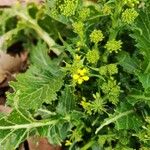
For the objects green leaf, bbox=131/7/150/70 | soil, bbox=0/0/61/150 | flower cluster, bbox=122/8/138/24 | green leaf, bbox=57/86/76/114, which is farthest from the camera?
soil, bbox=0/0/61/150

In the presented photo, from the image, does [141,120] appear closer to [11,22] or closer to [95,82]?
[95,82]

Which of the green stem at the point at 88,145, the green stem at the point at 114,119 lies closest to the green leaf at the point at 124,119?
the green stem at the point at 114,119

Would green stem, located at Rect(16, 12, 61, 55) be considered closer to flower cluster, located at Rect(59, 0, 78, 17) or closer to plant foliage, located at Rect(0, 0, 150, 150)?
plant foliage, located at Rect(0, 0, 150, 150)

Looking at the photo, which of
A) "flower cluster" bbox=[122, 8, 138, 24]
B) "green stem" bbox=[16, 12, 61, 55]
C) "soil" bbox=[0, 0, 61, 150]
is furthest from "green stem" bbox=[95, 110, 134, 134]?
"green stem" bbox=[16, 12, 61, 55]

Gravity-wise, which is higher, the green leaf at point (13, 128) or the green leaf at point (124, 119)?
the green leaf at point (13, 128)

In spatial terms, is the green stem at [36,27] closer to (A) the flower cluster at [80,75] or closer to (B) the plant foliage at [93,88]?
(B) the plant foliage at [93,88]

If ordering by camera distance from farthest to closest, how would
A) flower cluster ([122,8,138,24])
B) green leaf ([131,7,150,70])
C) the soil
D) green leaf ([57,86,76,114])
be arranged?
1. the soil
2. green leaf ([57,86,76,114])
3. green leaf ([131,7,150,70])
4. flower cluster ([122,8,138,24])
